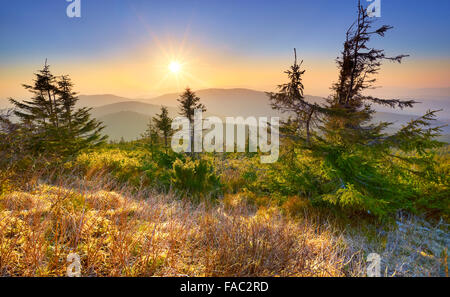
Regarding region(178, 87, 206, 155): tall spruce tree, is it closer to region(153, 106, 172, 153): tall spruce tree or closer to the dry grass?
region(153, 106, 172, 153): tall spruce tree

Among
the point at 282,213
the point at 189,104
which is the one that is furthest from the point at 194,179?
the point at 189,104

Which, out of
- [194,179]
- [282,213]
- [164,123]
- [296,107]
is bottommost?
[282,213]

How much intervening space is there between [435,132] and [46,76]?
62.4ft

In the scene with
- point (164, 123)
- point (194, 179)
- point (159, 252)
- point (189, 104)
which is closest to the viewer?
point (159, 252)

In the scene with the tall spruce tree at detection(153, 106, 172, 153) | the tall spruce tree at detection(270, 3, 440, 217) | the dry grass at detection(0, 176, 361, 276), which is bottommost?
the dry grass at detection(0, 176, 361, 276)

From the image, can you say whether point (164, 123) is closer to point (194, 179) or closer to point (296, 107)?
point (194, 179)

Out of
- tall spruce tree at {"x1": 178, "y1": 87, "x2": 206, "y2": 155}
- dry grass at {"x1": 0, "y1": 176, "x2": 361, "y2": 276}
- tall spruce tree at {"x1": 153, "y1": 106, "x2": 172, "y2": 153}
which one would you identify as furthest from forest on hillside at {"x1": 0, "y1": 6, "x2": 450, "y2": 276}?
tall spruce tree at {"x1": 178, "y1": 87, "x2": 206, "y2": 155}

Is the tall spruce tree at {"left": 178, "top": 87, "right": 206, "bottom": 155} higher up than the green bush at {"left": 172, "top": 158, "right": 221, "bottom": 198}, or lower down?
higher up

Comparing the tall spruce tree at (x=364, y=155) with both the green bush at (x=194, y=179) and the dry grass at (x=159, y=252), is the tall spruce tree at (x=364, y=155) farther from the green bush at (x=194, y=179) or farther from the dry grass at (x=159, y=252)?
the green bush at (x=194, y=179)

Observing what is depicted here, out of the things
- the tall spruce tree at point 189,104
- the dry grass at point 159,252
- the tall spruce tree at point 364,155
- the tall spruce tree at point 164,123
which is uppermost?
the tall spruce tree at point 189,104

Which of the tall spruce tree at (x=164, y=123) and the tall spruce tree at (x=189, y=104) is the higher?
the tall spruce tree at (x=189, y=104)

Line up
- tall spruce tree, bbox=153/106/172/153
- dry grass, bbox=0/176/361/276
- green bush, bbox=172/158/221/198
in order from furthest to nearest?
tall spruce tree, bbox=153/106/172/153 < green bush, bbox=172/158/221/198 < dry grass, bbox=0/176/361/276

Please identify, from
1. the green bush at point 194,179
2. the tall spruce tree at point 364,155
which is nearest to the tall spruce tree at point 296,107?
the tall spruce tree at point 364,155

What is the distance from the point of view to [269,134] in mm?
4461
